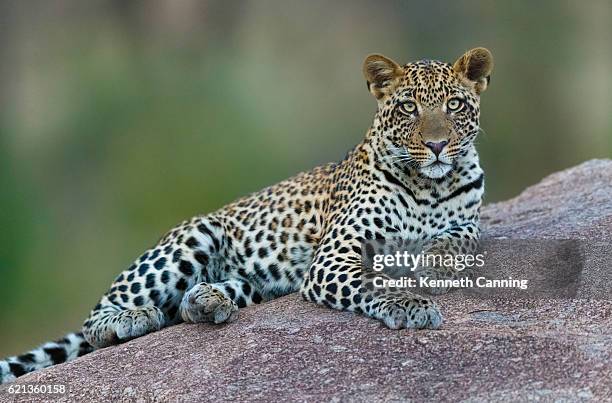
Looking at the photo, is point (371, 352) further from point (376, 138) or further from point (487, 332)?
point (376, 138)

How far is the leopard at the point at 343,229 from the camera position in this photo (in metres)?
8.56

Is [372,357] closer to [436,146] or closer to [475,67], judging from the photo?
[436,146]

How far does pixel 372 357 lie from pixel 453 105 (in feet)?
8.31

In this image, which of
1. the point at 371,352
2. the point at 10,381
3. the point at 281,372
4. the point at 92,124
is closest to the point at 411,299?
the point at 371,352

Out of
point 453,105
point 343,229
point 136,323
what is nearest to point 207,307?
point 136,323

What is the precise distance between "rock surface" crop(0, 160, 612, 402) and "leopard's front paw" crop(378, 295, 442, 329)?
2.9 inches

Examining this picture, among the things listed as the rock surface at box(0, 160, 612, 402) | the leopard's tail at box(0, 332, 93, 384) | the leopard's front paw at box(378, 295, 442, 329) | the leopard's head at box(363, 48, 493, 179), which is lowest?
the leopard's tail at box(0, 332, 93, 384)

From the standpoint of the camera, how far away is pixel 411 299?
767 cm

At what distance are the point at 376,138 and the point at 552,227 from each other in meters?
1.87

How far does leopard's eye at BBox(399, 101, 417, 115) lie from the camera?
28.8ft

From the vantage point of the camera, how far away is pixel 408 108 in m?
8.81

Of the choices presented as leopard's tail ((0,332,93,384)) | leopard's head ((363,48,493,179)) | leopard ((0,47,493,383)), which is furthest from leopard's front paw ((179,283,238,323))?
leopard's head ((363,48,493,179))

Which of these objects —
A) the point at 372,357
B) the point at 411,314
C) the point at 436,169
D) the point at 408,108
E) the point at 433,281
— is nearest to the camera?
the point at 372,357

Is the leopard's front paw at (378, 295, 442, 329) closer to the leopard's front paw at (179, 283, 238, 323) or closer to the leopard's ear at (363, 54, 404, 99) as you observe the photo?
the leopard's front paw at (179, 283, 238, 323)
